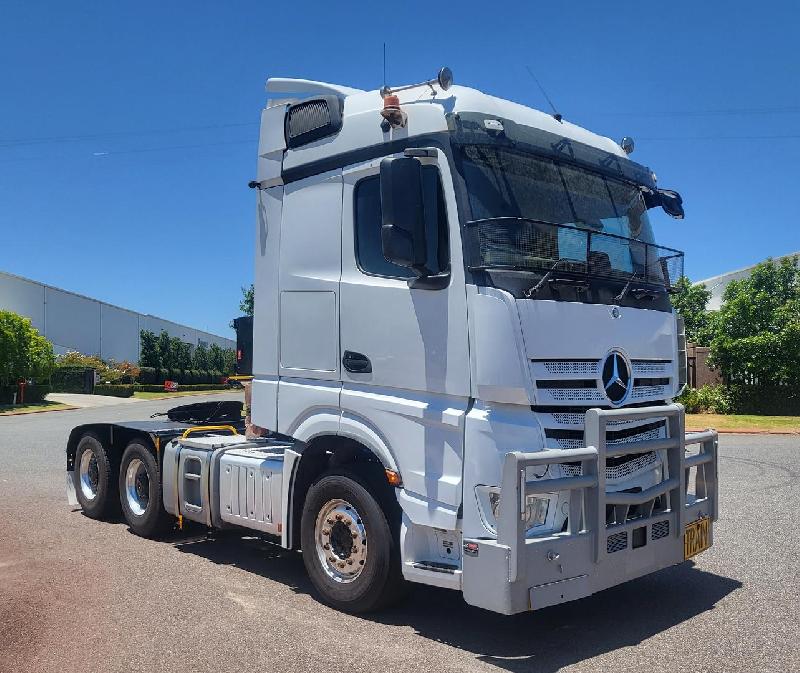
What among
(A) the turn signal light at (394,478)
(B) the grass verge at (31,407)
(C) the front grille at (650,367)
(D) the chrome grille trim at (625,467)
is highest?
(C) the front grille at (650,367)

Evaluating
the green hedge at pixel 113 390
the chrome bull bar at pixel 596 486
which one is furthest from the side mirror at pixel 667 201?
the green hedge at pixel 113 390

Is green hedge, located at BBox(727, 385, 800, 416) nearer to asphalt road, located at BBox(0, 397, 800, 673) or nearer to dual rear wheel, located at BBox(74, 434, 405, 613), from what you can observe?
asphalt road, located at BBox(0, 397, 800, 673)

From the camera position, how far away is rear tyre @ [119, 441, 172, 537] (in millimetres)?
7809

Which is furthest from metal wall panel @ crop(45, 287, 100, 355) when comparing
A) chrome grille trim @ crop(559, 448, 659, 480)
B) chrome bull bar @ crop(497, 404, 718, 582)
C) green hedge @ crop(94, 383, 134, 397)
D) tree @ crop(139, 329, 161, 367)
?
chrome bull bar @ crop(497, 404, 718, 582)

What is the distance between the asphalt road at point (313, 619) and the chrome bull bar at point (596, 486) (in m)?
0.70

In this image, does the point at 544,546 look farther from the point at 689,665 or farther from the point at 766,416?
the point at 766,416

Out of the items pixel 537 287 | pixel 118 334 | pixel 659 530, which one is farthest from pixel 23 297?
pixel 659 530

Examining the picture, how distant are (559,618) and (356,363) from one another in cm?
230

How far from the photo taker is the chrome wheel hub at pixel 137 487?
8203mm

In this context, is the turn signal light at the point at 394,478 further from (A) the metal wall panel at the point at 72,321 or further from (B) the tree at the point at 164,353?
(A) the metal wall panel at the point at 72,321

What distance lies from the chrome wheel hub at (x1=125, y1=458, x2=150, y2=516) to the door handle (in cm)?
354

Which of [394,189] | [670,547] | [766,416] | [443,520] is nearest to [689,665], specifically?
[670,547]

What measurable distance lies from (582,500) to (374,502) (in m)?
1.43

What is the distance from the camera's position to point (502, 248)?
487 cm
